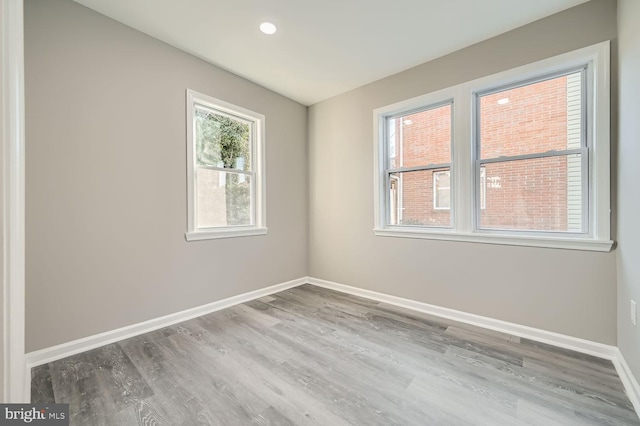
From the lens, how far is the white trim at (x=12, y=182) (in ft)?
2.91

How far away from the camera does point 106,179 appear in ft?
7.29

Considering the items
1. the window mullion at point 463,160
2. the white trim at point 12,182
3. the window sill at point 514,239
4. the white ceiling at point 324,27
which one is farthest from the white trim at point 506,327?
the white trim at point 12,182

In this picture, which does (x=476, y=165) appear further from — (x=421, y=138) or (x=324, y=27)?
(x=324, y=27)

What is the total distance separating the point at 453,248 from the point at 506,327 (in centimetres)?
82

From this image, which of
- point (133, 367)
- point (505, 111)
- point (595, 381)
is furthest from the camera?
point (505, 111)

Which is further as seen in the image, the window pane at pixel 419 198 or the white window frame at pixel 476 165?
the window pane at pixel 419 198

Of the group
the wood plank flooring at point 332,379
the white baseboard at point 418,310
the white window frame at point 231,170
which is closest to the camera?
the wood plank flooring at point 332,379

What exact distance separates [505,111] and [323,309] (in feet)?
9.03

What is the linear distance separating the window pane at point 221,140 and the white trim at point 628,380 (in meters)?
3.72

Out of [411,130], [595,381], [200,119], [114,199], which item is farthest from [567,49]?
[114,199]

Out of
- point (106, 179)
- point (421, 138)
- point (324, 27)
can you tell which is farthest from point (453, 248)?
point (106, 179)

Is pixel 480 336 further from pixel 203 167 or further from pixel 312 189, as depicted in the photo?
pixel 203 167

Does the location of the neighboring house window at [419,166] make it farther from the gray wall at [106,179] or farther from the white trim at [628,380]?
the gray wall at [106,179]

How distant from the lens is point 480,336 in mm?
2326
